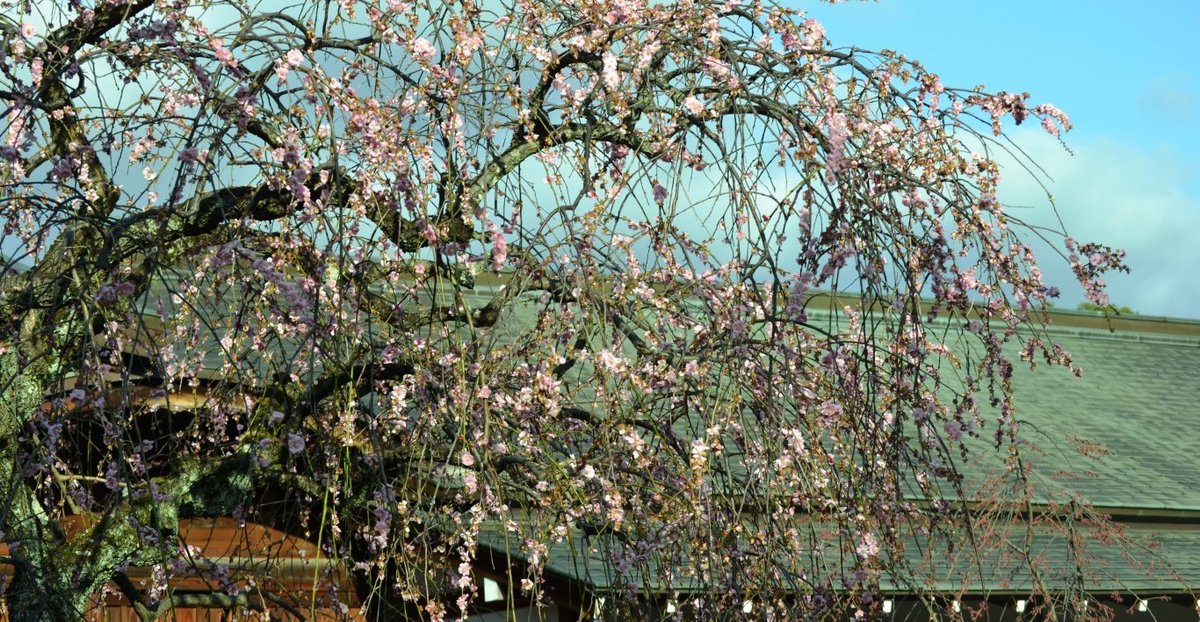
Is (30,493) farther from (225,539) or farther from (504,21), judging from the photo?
(225,539)

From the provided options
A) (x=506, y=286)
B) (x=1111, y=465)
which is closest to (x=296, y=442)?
(x=506, y=286)

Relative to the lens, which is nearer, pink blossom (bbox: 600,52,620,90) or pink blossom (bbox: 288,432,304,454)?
pink blossom (bbox: 600,52,620,90)

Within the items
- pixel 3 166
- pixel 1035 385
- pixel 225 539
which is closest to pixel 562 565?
pixel 225 539

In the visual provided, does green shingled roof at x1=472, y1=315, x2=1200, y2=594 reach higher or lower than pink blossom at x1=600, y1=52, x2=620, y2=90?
lower

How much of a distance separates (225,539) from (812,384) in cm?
428

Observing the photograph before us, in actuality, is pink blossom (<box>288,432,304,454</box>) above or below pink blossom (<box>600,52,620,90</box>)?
below

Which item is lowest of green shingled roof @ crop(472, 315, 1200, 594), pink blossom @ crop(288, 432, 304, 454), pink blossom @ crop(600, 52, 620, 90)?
green shingled roof @ crop(472, 315, 1200, 594)

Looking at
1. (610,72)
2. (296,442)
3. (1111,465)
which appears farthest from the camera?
(1111,465)

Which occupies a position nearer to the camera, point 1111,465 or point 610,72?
point 610,72

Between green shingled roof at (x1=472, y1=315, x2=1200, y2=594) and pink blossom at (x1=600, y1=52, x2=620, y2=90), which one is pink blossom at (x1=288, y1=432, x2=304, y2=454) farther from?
pink blossom at (x1=600, y1=52, x2=620, y2=90)

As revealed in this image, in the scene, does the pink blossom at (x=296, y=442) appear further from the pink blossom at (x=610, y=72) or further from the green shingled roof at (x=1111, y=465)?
the pink blossom at (x=610, y=72)

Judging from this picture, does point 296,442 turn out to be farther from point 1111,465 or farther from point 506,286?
point 1111,465

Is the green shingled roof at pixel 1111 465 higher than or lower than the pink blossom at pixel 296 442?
lower

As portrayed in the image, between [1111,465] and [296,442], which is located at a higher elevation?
[296,442]
